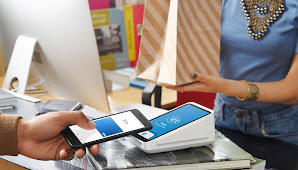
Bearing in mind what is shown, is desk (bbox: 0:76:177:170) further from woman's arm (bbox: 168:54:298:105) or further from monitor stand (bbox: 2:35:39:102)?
woman's arm (bbox: 168:54:298:105)

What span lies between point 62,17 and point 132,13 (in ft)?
3.09

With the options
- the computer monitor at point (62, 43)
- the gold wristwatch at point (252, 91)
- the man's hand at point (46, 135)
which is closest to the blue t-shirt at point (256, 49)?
the gold wristwatch at point (252, 91)

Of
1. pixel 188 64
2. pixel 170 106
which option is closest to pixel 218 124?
pixel 170 106

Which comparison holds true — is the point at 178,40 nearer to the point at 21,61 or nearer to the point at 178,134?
the point at 178,134

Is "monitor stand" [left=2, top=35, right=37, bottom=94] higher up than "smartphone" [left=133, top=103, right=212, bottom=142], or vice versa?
"monitor stand" [left=2, top=35, right=37, bottom=94]

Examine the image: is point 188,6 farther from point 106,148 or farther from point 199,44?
point 106,148

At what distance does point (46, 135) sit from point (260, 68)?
→ 0.80 metres

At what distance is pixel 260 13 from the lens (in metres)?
1.36

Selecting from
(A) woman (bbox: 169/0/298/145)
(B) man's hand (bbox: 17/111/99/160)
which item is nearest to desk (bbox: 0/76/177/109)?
(A) woman (bbox: 169/0/298/145)

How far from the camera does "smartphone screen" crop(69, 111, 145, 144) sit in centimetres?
85

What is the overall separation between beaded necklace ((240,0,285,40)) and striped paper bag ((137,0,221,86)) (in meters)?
0.27

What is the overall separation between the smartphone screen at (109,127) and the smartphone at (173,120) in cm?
3

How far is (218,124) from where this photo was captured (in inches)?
60.7

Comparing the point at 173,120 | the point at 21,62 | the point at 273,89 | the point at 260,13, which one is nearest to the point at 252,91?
the point at 273,89
